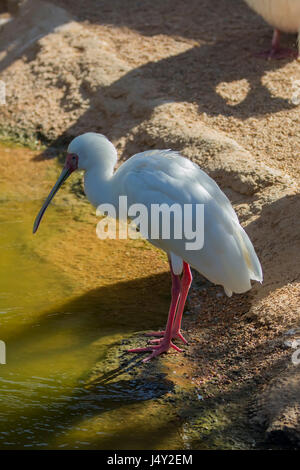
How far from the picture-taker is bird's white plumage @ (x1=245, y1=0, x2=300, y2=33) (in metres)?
7.53

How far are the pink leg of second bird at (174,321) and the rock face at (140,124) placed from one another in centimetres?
44

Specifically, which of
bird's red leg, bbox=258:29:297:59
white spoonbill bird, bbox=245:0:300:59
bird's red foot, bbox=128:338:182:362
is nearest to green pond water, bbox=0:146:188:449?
bird's red foot, bbox=128:338:182:362

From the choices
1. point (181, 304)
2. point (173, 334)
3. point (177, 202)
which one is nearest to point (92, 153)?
point (177, 202)

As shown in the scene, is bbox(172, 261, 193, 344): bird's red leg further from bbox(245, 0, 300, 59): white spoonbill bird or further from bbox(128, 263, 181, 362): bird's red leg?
bbox(245, 0, 300, 59): white spoonbill bird

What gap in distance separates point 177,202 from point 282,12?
13.9ft

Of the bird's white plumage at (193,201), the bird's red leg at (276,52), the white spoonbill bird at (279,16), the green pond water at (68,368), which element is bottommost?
the green pond water at (68,368)

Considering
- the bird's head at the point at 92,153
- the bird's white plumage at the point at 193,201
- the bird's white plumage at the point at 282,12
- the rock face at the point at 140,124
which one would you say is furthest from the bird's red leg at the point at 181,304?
the bird's white plumage at the point at 282,12

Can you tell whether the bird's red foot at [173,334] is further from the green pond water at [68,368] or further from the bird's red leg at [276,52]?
the bird's red leg at [276,52]

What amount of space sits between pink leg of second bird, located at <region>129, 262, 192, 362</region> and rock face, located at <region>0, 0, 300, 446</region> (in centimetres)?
44

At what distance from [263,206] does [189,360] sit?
1.56m

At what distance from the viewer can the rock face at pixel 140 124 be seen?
174 inches

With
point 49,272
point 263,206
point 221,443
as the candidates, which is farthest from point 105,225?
point 221,443

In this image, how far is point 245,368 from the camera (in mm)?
4027
